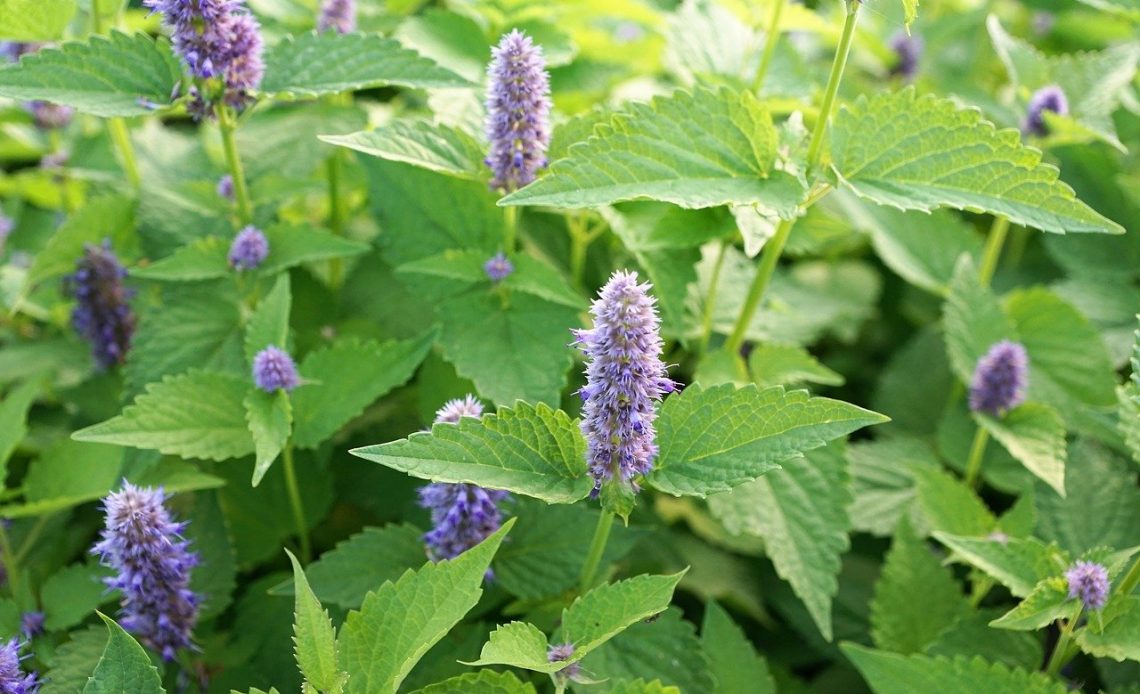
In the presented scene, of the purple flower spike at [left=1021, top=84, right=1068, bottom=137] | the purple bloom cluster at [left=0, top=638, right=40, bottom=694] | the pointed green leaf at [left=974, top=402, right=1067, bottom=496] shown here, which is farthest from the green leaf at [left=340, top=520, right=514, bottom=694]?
the purple flower spike at [left=1021, top=84, right=1068, bottom=137]

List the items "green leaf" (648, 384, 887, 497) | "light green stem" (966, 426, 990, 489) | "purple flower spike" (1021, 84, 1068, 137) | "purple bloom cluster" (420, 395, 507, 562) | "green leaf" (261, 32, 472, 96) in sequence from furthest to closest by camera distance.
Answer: "purple flower spike" (1021, 84, 1068, 137)
"light green stem" (966, 426, 990, 489)
"green leaf" (261, 32, 472, 96)
"purple bloom cluster" (420, 395, 507, 562)
"green leaf" (648, 384, 887, 497)

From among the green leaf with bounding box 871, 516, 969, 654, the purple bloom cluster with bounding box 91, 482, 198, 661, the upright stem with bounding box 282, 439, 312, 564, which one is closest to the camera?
the purple bloom cluster with bounding box 91, 482, 198, 661

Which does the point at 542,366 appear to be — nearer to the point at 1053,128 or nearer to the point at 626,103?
the point at 626,103

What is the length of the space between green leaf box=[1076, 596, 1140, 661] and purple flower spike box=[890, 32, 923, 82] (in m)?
2.79

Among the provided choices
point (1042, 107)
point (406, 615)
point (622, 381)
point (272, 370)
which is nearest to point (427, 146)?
point (272, 370)

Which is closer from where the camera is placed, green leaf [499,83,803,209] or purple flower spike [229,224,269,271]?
green leaf [499,83,803,209]

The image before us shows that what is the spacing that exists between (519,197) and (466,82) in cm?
52

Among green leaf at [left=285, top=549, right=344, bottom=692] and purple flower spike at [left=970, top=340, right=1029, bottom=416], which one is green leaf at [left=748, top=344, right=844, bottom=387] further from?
green leaf at [left=285, top=549, right=344, bottom=692]

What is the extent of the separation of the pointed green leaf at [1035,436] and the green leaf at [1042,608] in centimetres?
55

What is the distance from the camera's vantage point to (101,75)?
2.25 metres

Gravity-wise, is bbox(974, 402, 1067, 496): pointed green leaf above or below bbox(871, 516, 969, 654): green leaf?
above

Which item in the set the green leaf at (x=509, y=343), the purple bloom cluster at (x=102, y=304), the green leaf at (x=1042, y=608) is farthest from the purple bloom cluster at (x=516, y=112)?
the green leaf at (x=1042, y=608)

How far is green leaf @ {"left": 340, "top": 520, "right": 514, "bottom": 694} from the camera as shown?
1789 mm

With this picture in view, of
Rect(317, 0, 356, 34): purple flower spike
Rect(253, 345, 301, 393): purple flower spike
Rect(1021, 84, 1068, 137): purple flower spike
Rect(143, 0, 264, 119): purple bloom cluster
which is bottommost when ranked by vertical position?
Rect(253, 345, 301, 393): purple flower spike
